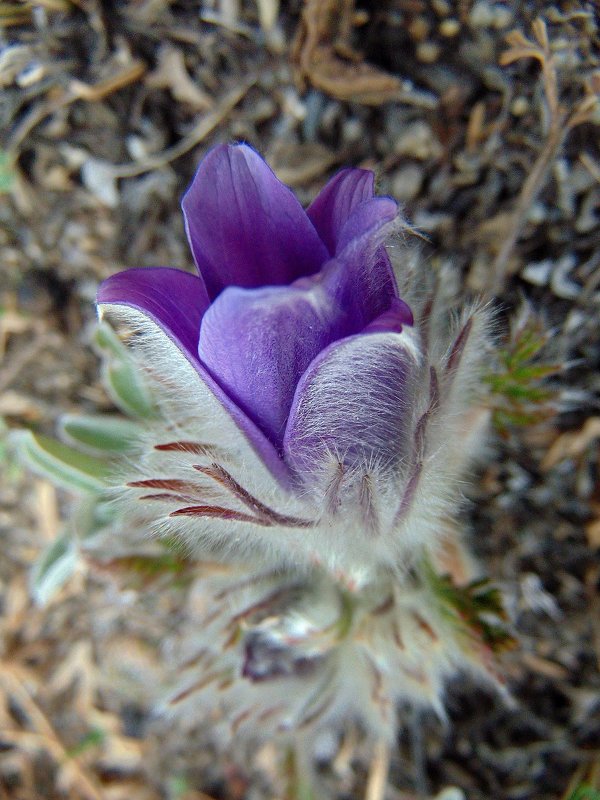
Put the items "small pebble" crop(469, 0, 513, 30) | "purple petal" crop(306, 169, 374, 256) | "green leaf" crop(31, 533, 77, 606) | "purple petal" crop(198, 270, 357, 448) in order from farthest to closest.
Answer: "green leaf" crop(31, 533, 77, 606)
"small pebble" crop(469, 0, 513, 30)
"purple petal" crop(306, 169, 374, 256)
"purple petal" crop(198, 270, 357, 448)

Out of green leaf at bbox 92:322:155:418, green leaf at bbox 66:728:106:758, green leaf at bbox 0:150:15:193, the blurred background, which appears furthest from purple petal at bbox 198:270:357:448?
green leaf at bbox 66:728:106:758

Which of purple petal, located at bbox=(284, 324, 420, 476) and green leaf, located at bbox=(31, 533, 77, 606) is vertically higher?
purple petal, located at bbox=(284, 324, 420, 476)

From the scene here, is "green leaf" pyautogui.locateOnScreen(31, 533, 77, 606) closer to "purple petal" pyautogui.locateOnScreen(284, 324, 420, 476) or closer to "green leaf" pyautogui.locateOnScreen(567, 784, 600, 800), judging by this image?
"purple petal" pyautogui.locateOnScreen(284, 324, 420, 476)

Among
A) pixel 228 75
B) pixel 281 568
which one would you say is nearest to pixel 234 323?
pixel 281 568

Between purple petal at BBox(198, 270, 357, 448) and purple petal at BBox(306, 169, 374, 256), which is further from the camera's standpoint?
purple petal at BBox(306, 169, 374, 256)

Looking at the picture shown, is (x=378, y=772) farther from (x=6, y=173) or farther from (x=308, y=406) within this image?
(x=6, y=173)

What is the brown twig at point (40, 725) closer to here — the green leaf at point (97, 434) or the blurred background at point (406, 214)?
the blurred background at point (406, 214)
